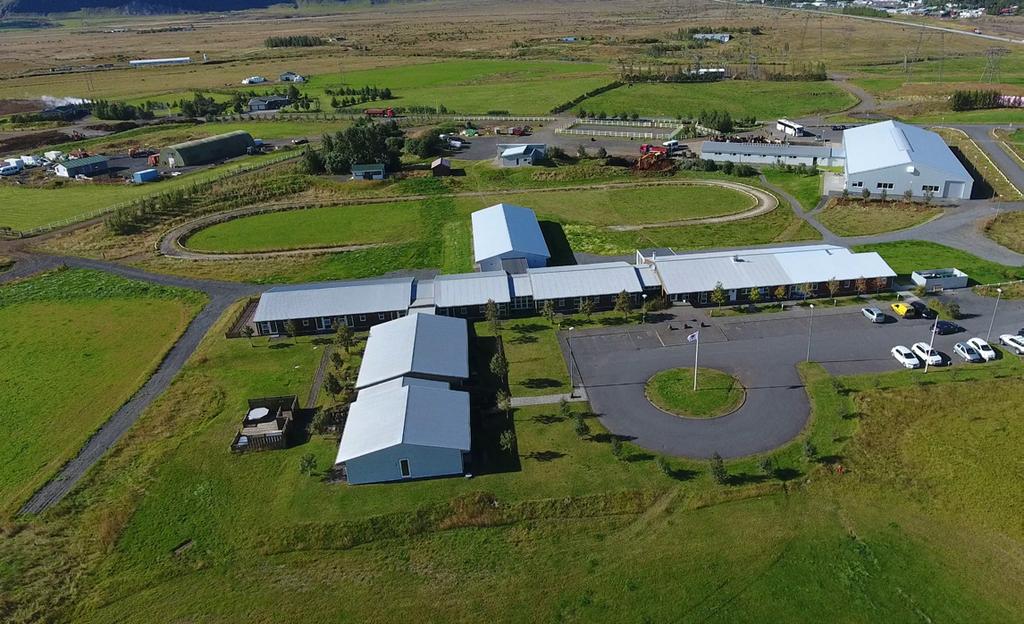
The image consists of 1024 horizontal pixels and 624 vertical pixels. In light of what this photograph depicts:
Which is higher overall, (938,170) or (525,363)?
(938,170)

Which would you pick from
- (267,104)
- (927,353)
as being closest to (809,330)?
(927,353)

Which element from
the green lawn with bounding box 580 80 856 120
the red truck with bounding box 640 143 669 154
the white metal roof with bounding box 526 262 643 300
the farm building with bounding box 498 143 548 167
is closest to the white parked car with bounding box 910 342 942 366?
the white metal roof with bounding box 526 262 643 300

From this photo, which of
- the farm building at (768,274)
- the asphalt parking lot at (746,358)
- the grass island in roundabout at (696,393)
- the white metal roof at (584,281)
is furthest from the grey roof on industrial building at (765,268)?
the grass island in roundabout at (696,393)

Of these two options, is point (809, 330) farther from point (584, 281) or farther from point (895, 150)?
point (895, 150)

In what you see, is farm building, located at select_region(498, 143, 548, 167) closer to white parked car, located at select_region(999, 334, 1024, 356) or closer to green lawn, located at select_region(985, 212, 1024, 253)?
green lawn, located at select_region(985, 212, 1024, 253)

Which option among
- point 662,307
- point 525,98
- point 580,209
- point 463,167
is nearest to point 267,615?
point 662,307

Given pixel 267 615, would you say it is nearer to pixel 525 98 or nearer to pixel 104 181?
pixel 104 181
